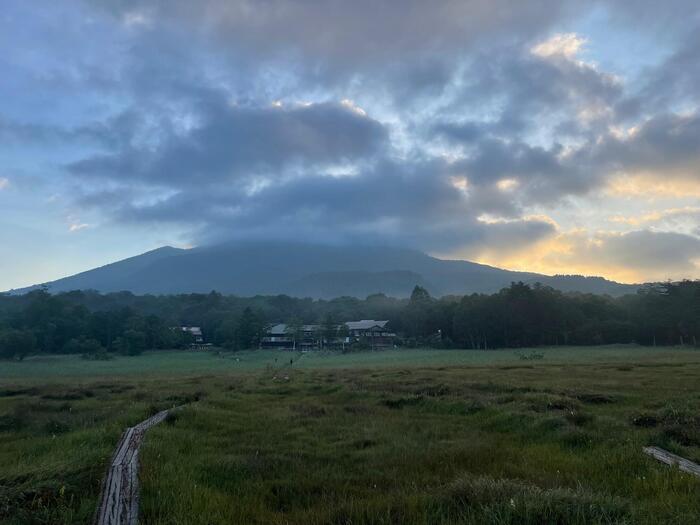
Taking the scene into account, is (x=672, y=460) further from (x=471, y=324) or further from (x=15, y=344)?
(x=15, y=344)

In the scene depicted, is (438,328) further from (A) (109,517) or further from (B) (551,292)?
(A) (109,517)

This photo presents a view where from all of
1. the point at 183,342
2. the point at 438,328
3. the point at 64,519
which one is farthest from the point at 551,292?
the point at 64,519

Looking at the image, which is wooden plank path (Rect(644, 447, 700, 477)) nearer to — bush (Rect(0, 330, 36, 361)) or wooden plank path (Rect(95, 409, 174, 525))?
wooden plank path (Rect(95, 409, 174, 525))

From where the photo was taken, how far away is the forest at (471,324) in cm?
8844

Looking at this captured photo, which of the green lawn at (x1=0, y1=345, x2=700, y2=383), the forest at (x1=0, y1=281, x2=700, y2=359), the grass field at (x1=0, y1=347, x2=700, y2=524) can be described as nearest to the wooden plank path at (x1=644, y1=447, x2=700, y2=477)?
the grass field at (x1=0, y1=347, x2=700, y2=524)

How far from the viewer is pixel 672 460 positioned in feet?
28.8

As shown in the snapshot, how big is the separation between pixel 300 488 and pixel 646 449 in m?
7.33

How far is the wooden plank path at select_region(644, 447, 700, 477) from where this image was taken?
8199 mm

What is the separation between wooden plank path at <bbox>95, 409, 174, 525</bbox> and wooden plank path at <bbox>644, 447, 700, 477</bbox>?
8916 millimetres

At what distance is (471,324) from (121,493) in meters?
95.7

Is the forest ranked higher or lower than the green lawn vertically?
higher

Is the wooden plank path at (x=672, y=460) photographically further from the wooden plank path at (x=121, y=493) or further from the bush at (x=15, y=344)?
the bush at (x=15, y=344)

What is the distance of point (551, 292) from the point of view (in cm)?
10188

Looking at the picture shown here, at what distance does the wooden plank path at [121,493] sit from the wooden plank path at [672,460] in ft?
29.3
